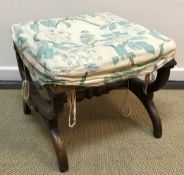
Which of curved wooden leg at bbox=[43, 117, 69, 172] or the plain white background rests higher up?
the plain white background

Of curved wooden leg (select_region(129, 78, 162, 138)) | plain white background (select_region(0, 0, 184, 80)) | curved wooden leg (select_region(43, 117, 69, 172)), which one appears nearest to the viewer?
curved wooden leg (select_region(43, 117, 69, 172))

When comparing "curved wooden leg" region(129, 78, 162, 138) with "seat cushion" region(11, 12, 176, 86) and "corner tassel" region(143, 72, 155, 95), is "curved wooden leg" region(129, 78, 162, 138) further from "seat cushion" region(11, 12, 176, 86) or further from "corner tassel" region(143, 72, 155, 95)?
"seat cushion" region(11, 12, 176, 86)

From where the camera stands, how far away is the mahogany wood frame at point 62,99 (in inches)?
35.9

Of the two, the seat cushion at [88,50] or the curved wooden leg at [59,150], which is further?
the curved wooden leg at [59,150]

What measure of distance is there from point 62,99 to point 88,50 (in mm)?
159

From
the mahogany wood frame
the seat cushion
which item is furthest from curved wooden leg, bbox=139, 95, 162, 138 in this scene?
the seat cushion

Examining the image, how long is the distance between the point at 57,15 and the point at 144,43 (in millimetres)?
571

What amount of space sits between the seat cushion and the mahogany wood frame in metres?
0.07

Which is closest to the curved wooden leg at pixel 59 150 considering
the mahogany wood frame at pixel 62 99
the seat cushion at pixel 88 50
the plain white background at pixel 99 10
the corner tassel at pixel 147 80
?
the mahogany wood frame at pixel 62 99

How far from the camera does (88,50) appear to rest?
87 centimetres

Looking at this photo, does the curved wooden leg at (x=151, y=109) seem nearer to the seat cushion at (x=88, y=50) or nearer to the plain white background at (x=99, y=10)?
the seat cushion at (x=88, y=50)

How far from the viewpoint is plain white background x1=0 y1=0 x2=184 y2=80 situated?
52.1 inches

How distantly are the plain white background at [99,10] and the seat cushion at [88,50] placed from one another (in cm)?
29

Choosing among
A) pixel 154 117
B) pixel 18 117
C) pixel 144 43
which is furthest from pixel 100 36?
pixel 18 117
